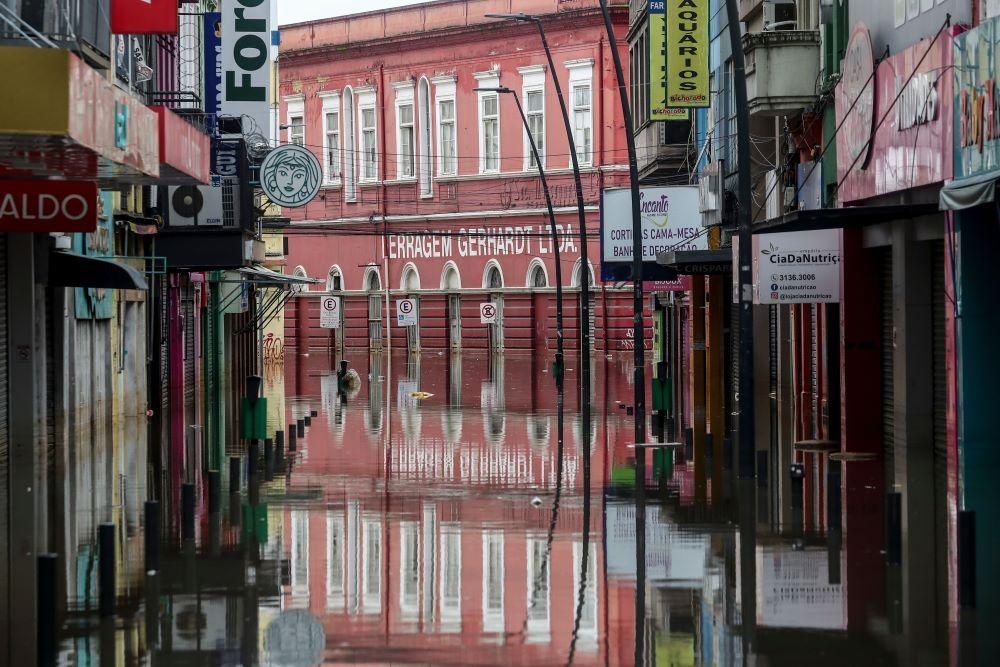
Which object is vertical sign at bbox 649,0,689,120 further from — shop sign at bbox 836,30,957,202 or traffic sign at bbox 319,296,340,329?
traffic sign at bbox 319,296,340,329

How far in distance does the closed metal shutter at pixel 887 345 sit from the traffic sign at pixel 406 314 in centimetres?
4709

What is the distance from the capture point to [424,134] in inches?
2970

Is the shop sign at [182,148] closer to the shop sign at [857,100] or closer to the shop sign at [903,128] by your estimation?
the shop sign at [903,128]

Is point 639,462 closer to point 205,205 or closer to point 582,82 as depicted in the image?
point 205,205

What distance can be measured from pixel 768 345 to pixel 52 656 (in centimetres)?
2691

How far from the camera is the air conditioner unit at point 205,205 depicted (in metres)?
35.5

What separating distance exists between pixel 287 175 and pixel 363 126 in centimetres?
4188

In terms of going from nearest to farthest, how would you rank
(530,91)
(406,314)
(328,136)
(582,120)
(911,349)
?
(911,349) < (582,120) < (530,91) < (406,314) < (328,136)

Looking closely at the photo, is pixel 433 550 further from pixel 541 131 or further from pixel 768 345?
Answer: pixel 541 131

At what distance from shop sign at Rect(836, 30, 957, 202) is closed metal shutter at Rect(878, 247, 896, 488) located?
1067 millimetres

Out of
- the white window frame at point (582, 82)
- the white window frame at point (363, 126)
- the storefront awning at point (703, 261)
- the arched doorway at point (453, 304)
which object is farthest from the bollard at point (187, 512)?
the white window frame at point (363, 126)

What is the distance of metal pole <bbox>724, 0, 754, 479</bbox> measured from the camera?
19797 millimetres

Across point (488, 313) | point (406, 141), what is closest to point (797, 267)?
point (488, 313)

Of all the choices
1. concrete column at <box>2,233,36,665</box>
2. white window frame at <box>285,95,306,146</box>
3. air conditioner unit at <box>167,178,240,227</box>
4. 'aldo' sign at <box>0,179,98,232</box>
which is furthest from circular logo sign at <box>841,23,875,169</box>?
white window frame at <box>285,95,306,146</box>
